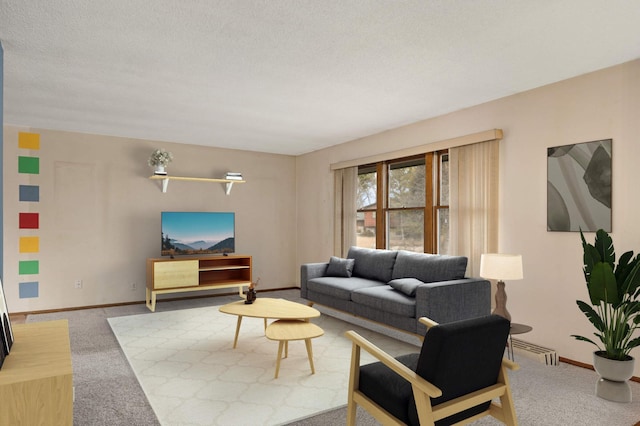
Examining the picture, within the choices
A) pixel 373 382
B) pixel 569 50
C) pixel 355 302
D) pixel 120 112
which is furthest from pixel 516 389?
pixel 120 112

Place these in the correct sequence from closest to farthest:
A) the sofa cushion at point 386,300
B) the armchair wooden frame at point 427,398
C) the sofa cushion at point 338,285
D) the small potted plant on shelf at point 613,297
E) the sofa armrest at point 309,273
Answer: the armchair wooden frame at point 427,398 < the small potted plant on shelf at point 613,297 < the sofa cushion at point 386,300 < the sofa cushion at point 338,285 < the sofa armrest at point 309,273

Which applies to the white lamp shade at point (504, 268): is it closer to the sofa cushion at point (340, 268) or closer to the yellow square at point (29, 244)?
the sofa cushion at point (340, 268)

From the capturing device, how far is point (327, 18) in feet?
8.43

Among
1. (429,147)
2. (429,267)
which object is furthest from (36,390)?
(429,147)

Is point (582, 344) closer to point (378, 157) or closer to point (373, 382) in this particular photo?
point (373, 382)

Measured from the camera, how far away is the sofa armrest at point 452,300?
3857 millimetres

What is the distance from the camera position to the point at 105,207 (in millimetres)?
6098

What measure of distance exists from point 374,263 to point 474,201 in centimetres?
151

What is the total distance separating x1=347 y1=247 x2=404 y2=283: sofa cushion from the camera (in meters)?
5.16

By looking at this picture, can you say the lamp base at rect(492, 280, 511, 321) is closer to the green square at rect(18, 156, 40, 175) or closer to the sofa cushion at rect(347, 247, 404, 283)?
the sofa cushion at rect(347, 247, 404, 283)

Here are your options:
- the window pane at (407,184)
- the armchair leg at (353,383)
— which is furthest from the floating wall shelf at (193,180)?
the armchair leg at (353,383)

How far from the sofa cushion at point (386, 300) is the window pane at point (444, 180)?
126 cm

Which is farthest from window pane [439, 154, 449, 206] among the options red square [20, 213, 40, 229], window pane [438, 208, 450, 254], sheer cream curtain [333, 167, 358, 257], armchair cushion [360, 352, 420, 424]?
red square [20, 213, 40, 229]

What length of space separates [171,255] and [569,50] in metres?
5.46
